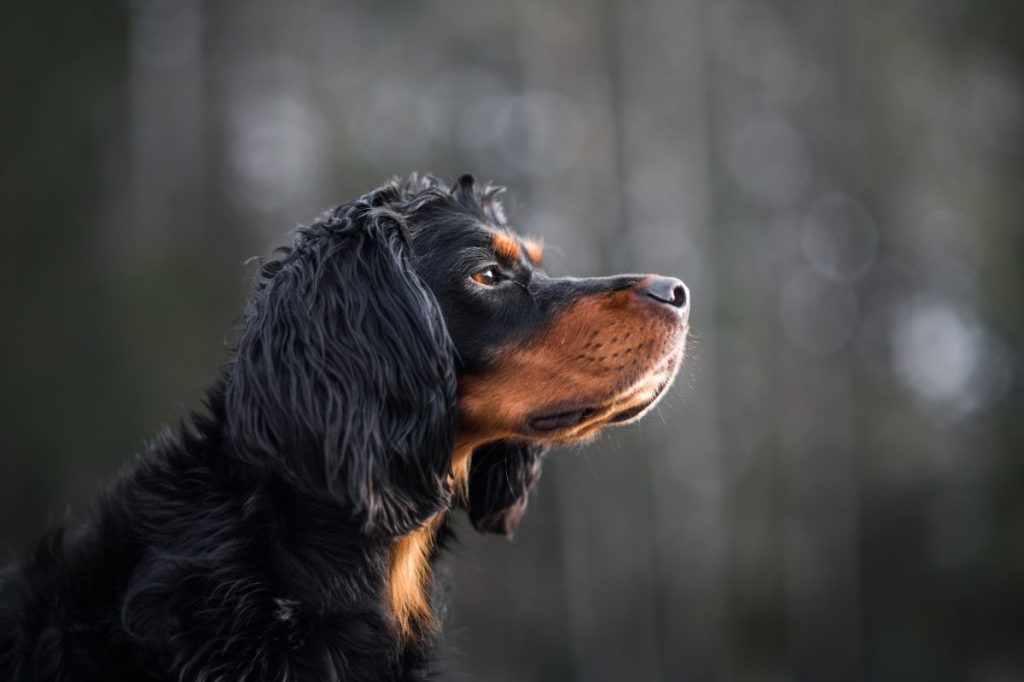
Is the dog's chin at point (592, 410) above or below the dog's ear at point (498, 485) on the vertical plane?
above

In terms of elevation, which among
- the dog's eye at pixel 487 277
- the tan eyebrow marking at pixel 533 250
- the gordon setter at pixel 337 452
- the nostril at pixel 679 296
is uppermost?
the tan eyebrow marking at pixel 533 250

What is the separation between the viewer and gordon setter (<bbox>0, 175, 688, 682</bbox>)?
9.86 ft

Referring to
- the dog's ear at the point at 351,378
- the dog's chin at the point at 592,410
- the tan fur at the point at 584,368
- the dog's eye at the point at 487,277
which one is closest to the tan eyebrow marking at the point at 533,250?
the dog's eye at the point at 487,277

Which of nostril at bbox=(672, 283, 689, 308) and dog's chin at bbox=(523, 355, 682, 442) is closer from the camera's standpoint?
dog's chin at bbox=(523, 355, 682, 442)

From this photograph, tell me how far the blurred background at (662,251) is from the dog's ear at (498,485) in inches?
370

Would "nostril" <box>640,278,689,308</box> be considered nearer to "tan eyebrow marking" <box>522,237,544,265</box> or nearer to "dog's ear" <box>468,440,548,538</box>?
"tan eyebrow marking" <box>522,237,544,265</box>

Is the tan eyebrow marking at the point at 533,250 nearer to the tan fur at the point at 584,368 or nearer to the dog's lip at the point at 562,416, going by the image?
the tan fur at the point at 584,368

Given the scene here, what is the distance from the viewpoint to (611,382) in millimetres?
3383

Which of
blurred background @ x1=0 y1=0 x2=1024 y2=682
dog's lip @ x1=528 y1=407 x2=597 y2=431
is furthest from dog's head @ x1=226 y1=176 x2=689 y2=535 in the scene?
blurred background @ x1=0 y1=0 x2=1024 y2=682

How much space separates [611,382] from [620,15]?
1567 cm

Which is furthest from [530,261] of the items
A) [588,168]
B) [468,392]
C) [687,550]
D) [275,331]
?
[687,550]

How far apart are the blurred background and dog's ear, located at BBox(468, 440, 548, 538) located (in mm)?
9402

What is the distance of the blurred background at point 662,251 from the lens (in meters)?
14.4

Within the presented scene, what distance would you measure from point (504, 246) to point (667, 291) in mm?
678
